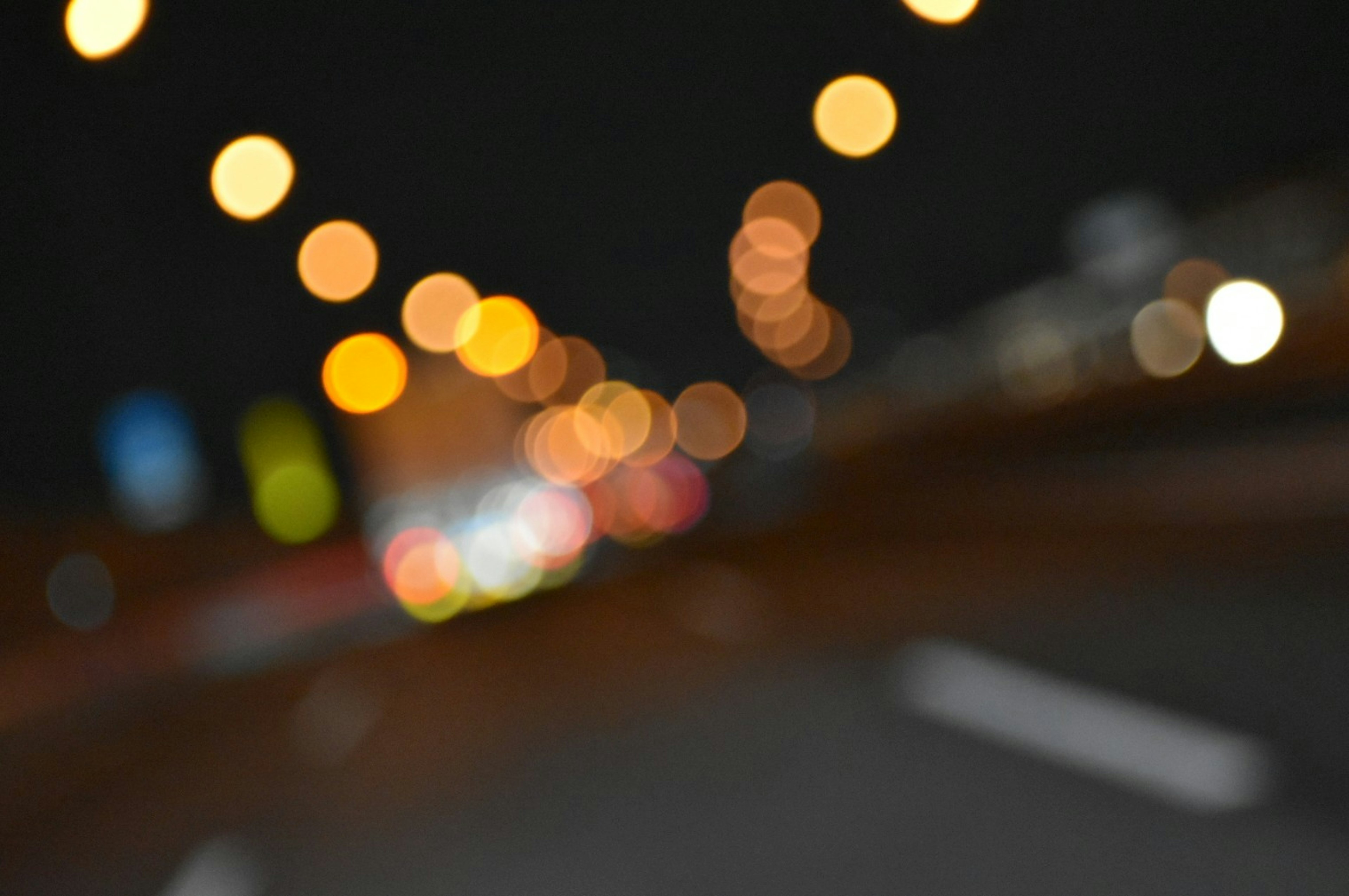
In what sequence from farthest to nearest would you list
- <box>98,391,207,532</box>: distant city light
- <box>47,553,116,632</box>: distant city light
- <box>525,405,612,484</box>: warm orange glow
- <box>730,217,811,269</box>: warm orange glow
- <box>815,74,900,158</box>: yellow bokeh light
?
<box>525,405,612,484</box>: warm orange glow < <box>98,391,207,532</box>: distant city light < <box>47,553,116,632</box>: distant city light < <box>730,217,811,269</box>: warm orange glow < <box>815,74,900,158</box>: yellow bokeh light

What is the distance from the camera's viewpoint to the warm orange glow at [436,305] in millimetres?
7551

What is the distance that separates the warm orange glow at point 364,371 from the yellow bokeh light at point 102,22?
4.02 meters

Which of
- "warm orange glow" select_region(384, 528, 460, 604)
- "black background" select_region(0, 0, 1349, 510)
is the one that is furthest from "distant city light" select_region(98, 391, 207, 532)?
"warm orange glow" select_region(384, 528, 460, 604)

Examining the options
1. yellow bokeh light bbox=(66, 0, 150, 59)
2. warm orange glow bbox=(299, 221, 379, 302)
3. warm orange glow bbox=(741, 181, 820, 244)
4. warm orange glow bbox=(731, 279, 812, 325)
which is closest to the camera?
yellow bokeh light bbox=(66, 0, 150, 59)

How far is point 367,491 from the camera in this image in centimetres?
2192

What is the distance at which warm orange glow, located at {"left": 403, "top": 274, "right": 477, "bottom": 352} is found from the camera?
7551 mm

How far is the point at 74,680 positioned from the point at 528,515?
2562 cm

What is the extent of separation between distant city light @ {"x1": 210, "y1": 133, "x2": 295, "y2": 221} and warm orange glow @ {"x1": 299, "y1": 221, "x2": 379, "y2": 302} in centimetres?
96

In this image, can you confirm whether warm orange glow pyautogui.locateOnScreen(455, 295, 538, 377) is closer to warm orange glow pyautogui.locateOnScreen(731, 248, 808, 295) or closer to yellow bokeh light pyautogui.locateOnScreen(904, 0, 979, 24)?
warm orange glow pyautogui.locateOnScreen(731, 248, 808, 295)

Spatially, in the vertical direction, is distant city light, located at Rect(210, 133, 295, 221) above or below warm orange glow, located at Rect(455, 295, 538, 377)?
below

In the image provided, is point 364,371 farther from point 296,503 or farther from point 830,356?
point 830,356

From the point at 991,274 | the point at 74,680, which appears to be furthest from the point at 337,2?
the point at 74,680

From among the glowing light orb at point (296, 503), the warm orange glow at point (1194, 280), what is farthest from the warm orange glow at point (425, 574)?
the warm orange glow at point (1194, 280)

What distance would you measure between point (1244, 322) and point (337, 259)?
8.07 meters
